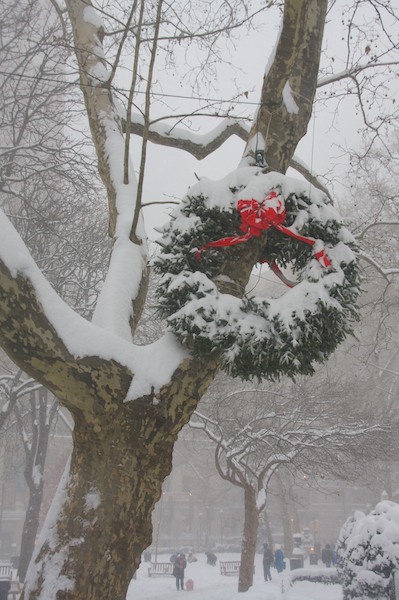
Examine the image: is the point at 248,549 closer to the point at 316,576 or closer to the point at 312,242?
the point at 316,576

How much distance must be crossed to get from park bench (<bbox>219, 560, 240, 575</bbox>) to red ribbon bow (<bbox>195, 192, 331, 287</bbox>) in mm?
24193

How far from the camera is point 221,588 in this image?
740 inches

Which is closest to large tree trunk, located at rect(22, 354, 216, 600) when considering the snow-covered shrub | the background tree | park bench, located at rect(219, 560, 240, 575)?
the snow-covered shrub

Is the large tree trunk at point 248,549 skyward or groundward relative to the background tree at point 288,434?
groundward

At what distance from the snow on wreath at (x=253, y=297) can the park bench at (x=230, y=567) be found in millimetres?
24017

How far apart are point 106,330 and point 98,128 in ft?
8.23

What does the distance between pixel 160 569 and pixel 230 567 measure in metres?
3.65

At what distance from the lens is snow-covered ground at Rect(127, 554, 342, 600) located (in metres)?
13.0

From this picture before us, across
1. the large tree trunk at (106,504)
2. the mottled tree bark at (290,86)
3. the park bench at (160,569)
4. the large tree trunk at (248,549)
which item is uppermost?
the mottled tree bark at (290,86)

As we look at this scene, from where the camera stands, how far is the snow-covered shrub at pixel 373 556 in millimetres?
10297

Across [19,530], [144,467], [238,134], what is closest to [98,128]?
[238,134]

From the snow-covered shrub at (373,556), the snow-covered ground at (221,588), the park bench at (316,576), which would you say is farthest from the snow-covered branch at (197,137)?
the park bench at (316,576)

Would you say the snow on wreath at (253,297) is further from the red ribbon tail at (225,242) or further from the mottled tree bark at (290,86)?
the mottled tree bark at (290,86)

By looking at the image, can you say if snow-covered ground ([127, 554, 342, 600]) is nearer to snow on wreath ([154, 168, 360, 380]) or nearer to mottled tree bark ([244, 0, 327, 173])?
snow on wreath ([154, 168, 360, 380])
